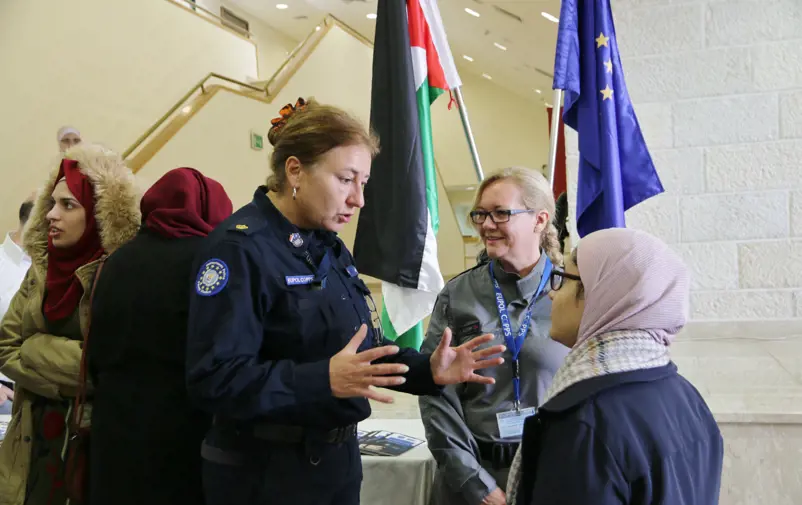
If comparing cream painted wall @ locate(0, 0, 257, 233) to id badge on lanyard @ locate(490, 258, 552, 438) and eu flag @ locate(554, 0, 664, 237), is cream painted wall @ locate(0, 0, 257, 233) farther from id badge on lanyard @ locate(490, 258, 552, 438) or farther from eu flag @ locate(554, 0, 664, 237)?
id badge on lanyard @ locate(490, 258, 552, 438)

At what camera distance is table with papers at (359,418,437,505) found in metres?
1.82

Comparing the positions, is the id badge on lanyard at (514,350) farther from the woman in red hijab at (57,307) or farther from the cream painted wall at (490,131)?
the cream painted wall at (490,131)

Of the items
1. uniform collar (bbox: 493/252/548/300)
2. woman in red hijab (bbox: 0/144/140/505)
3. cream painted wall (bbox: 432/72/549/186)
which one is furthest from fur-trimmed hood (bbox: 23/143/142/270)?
cream painted wall (bbox: 432/72/549/186)

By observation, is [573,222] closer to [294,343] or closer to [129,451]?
[294,343]

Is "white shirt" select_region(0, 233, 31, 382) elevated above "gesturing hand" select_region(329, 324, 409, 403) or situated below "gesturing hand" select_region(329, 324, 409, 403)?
above

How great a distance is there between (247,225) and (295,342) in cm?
25

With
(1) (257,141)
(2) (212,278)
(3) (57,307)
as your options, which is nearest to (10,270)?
(3) (57,307)

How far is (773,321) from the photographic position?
2543 mm

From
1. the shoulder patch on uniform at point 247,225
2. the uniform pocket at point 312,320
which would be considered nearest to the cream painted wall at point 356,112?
the shoulder patch on uniform at point 247,225

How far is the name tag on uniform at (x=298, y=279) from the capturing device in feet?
3.96

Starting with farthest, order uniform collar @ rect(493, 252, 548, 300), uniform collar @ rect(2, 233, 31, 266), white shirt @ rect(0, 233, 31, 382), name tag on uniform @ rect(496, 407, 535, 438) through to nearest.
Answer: uniform collar @ rect(2, 233, 31, 266), white shirt @ rect(0, 233, 31, 382), uniform collar @ rect(493, 252, 548, 300), name tag on uniform @ rect(496, 407, 535, 438)

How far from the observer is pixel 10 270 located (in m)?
2.93

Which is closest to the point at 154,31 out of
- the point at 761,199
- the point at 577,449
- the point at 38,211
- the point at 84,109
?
A: the point at 84,109

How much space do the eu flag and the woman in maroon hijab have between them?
161 cm
